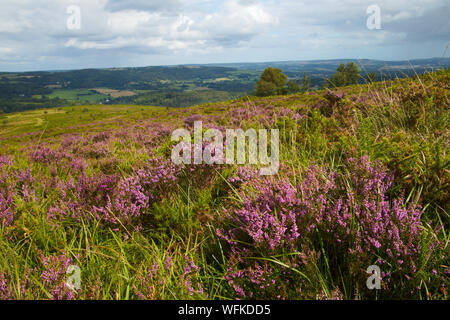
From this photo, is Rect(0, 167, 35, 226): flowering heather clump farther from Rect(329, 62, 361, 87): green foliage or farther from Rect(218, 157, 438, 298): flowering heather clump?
Rect(329, 62, 361, 87): green foliage

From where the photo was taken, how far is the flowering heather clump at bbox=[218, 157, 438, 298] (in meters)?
1.58

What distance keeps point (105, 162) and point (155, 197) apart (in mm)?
2448

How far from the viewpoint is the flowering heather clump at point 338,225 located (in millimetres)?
1584

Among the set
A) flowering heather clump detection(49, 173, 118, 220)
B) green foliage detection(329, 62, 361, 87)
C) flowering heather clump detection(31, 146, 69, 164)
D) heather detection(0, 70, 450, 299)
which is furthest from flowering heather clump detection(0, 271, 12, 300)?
green foliage detection(329, 62, 361, 87)

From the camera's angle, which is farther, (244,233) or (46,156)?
(46,156)

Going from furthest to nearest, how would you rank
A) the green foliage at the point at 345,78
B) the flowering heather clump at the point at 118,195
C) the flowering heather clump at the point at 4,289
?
1. the green foliage at the point at 345,78
2. the flowering heather clump at the point at 118,195
3. the flowering heather clump at the point at 4,289

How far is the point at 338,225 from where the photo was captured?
1.83 m

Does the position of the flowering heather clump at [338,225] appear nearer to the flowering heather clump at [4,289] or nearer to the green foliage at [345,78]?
the flowering heather clump at [4,289]

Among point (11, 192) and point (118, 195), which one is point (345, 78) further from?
point (11, 192)

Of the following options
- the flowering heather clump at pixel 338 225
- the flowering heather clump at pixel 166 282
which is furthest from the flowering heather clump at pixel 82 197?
the flowering heather clump at pixel 338 225

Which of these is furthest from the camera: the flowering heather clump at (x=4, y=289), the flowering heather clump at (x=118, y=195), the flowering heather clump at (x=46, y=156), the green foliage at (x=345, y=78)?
the green foliage at (x=345, y=78)

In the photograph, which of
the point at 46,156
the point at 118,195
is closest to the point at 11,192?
the point at 118,195
